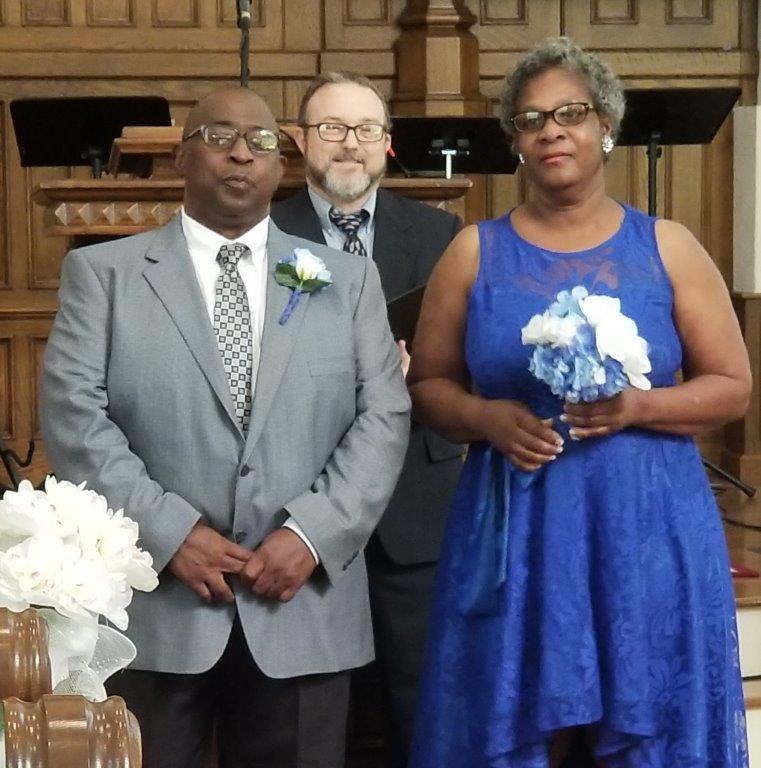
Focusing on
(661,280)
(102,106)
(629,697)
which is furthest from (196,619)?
(102,106)

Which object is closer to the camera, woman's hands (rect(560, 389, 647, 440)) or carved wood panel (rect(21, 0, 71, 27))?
woman's hands (rect(560, 389, 647, 440))

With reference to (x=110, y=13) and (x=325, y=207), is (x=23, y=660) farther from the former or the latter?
(x=110, y=13)

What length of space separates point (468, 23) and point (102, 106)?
2.13m

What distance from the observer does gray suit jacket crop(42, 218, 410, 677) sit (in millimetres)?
2703

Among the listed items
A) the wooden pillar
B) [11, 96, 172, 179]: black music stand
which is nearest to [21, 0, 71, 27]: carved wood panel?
[11, 96, 172, 179]: black music stand

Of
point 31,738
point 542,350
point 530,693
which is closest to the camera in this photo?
point 31,738

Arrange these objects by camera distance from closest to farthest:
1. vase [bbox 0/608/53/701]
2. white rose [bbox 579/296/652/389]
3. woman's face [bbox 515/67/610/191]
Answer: vase [bbox 0/608/53/701] < white rose [bbox 579/296/652/389] < woman's face [bbox 515/67/610/191]

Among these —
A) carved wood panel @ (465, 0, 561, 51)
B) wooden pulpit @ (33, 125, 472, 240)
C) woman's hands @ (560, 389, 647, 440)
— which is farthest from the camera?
carved wood panel @ (465, 0, 561, 51)

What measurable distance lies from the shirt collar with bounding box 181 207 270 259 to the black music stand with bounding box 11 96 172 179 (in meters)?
2.63

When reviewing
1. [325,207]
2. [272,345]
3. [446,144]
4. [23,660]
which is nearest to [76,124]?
[446,144]

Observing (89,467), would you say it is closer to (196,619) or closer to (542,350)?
(196,619)

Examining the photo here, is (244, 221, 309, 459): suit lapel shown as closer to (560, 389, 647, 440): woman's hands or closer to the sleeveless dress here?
the sleeveless dress

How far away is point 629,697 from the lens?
261 centimetres

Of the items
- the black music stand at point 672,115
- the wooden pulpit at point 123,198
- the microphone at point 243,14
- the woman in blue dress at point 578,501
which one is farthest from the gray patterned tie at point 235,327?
the black music stand at point 672,115
